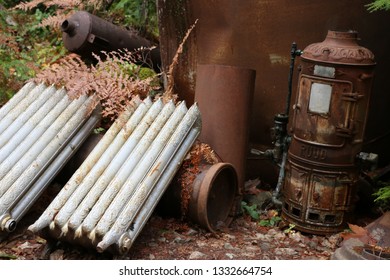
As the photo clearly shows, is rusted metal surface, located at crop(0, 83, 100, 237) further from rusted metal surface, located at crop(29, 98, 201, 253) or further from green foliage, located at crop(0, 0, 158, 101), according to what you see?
green foliage, located at crop(0, 0, 158, 101)

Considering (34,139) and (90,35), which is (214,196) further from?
(90,35)

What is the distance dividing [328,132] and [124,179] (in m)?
1.63

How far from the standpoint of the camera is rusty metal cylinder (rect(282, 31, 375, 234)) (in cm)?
381

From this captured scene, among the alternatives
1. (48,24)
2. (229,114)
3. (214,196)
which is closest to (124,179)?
(214,196)

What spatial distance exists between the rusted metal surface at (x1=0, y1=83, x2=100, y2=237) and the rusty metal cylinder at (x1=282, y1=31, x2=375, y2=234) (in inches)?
71.5

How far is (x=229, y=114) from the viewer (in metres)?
4.45

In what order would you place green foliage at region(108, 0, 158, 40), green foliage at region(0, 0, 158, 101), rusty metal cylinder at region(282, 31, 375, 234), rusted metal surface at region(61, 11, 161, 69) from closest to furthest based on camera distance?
rusty metal cylinder at region(282, 31, 375, 234), rusted metal surface at region(61, 11, 161, 69), green foliage at region(0, 0, 158, 101), green foliage at region(108, 0, 158, 40)

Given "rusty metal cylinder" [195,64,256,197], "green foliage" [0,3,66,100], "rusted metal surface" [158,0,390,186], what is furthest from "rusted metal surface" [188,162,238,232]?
"green foliage" [0,3,66,100]

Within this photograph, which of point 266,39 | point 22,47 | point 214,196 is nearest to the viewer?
point 214,196

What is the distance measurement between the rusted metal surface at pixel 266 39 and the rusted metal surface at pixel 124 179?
1.03m

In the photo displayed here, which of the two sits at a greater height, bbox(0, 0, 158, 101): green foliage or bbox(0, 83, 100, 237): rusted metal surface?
bbox(0, 0, 158, 101): green foliage

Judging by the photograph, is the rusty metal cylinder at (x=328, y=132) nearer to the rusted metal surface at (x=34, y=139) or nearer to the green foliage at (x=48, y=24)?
the rusted metal surface at (x=34, y=139)

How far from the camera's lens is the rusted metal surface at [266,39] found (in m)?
4.52

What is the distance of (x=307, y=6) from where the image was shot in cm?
452
